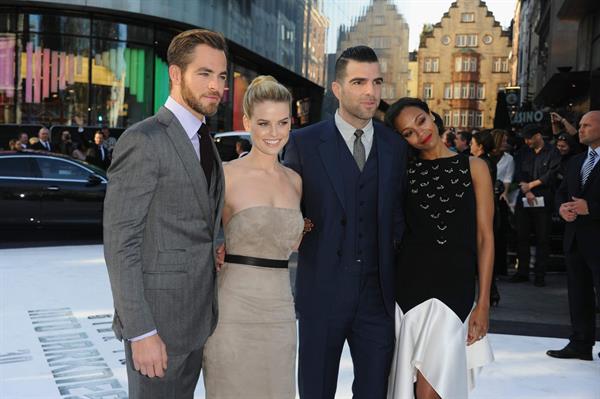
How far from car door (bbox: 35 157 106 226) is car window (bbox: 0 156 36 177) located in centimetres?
17

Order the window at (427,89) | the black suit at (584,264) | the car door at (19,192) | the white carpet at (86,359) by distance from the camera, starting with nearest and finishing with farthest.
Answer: the white carpet at (86,359) → the black suit at (584,264) → the car door at (19,192) → the window at (427,89)

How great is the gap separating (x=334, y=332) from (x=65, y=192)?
9539 mm

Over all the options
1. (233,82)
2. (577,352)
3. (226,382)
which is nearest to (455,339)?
(226,382)

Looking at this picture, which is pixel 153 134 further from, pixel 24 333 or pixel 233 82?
pixel 233 82

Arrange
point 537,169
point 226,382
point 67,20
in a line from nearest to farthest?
point 226,382, point 537,169, point 67,20

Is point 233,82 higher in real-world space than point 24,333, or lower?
higher

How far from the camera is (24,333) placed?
5.85m

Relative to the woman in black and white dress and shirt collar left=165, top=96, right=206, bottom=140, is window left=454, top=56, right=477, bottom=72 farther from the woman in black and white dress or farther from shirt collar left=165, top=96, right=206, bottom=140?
shirt collar left=165, top=96, right=206, bottom=140

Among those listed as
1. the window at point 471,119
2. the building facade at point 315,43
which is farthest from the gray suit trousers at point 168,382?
the window at point 471,119

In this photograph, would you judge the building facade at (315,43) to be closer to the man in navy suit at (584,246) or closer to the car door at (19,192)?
the car door at (19,192)

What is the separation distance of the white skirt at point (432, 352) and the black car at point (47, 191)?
958cm

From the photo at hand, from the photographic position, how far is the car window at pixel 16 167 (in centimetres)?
1143

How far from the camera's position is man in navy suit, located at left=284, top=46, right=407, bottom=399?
125 inches

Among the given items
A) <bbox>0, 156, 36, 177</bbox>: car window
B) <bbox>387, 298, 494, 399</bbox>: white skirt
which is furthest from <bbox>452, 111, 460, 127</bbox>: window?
<bbox>387, 298, 494, 399</bbox>: white skirt
